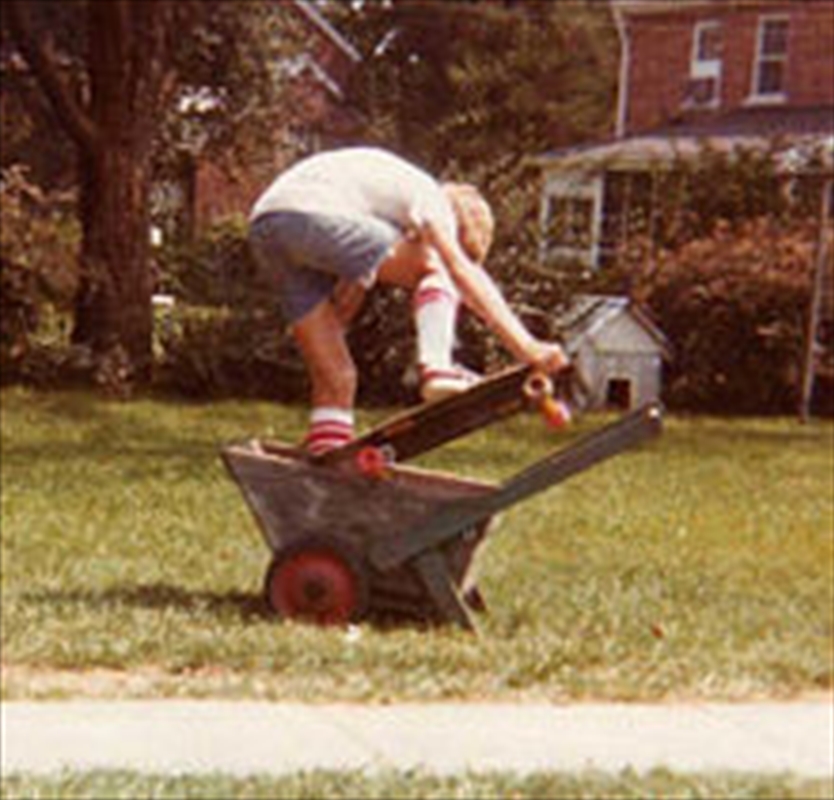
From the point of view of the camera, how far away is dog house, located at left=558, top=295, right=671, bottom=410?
6.42ft

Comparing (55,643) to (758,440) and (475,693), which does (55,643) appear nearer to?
(475,693)

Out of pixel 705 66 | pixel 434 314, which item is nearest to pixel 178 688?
pixel 705 66

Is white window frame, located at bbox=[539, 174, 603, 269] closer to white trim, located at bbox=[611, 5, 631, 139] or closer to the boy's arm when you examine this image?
white trim, located at bbox=[611, 5, 631, 139]

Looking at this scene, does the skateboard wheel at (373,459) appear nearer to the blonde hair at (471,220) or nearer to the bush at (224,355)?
the bush at (224,355)

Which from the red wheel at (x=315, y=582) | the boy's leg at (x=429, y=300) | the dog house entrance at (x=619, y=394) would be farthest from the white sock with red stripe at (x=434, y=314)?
the red wheel at (x=315, y=582)

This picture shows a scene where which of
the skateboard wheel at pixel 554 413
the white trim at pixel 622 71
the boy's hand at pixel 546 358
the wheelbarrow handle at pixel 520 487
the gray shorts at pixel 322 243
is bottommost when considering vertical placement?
the wheelbarrow handle at pixel 520 487

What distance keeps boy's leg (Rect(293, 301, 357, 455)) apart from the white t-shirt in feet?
0.40

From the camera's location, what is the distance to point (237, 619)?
20.4 feet

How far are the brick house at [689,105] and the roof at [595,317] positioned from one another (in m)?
0.05

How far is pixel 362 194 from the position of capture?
4.58 feet

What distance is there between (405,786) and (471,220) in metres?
3.29

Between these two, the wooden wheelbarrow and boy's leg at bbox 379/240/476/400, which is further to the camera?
the wooden wheelbarrow

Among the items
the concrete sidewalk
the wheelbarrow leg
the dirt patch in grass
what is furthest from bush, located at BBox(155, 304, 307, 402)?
the dirt patch in grass

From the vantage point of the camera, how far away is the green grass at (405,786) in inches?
176
